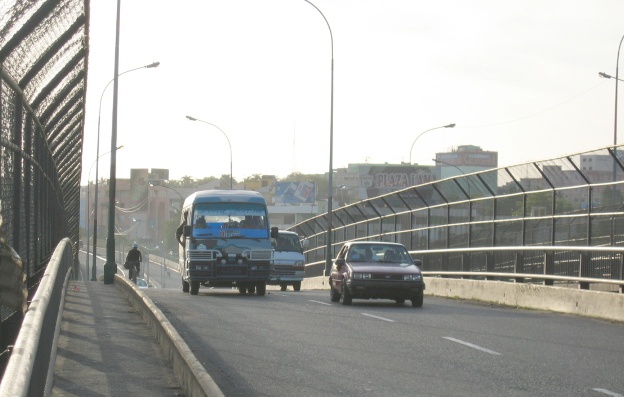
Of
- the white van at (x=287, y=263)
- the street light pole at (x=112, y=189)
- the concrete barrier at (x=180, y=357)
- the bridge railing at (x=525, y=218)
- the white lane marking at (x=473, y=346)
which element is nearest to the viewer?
the concrete barrier at (x=180, y=357)

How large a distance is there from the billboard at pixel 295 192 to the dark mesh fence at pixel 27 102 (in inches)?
5913

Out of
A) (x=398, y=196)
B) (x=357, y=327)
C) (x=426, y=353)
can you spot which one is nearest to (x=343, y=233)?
(x=398, y=196)

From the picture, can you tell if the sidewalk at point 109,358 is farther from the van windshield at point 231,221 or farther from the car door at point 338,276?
the van windshield at point 231,221

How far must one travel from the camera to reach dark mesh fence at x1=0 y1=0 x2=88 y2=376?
960cm

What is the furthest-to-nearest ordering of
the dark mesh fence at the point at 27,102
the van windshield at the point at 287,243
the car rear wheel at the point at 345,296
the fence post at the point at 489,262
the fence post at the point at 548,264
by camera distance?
1. the van windshield at the point at 287,243
2. the fence post at the point at 489,262
3. the car rear wheel at the point at 345,296
4. the fence post at the point at 548,264
5. the dark mesh fence at the point at 27,102

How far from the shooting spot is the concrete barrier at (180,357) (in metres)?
8.80

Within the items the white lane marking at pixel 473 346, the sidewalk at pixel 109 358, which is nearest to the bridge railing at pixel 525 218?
the white lane marking at pixel 473 346

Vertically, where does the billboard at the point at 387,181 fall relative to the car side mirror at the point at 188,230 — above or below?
above

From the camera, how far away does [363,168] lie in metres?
185

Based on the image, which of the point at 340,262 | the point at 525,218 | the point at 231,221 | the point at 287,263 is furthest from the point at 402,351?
the point at 287,263

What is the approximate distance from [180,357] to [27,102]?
11.5 feet

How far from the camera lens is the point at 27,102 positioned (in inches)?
492

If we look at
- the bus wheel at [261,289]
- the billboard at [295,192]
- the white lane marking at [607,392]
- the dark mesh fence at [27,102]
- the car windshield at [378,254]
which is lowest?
the bus wheel at [261,289]

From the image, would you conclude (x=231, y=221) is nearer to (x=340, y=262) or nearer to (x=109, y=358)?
(x=340, y=262)
